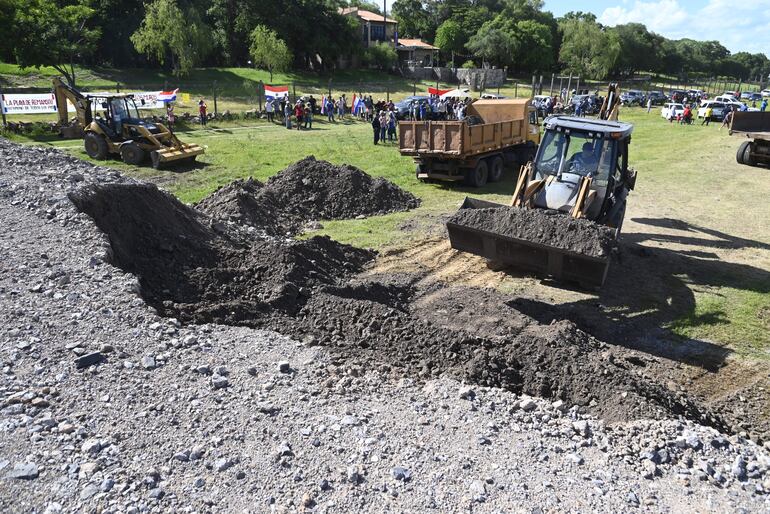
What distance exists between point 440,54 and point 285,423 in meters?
75.9

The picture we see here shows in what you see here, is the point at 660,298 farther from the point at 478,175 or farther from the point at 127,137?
the point at 127,137

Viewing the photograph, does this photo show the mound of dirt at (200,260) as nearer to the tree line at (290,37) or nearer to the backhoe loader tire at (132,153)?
the backhoe loader tire at (132,153)

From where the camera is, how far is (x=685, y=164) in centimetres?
2209

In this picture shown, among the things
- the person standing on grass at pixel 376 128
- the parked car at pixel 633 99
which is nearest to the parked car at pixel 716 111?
the parked car at pixel 633 99

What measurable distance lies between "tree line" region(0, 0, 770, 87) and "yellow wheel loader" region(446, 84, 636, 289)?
26041mm

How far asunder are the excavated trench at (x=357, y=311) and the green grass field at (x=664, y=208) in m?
2.02

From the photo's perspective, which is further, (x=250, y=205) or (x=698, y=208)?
(x=698, y=208)

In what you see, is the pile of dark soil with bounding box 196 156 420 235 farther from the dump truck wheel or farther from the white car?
the white car

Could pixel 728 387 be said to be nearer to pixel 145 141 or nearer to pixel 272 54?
pixel 145 141

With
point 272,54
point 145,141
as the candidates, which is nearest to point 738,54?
point 272,54

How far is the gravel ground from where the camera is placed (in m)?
4.32

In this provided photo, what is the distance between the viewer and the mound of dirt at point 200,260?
7492 mm

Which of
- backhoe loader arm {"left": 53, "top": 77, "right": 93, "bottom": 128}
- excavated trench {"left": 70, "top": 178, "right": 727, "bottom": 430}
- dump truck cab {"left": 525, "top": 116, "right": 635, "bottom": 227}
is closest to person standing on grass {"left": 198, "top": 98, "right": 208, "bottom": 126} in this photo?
backhoe loader arm {"left": 53, "top": 77, "right": 93, "bottom": 128}

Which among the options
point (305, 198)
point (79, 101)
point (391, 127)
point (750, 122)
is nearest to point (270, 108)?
point (391, 127)
